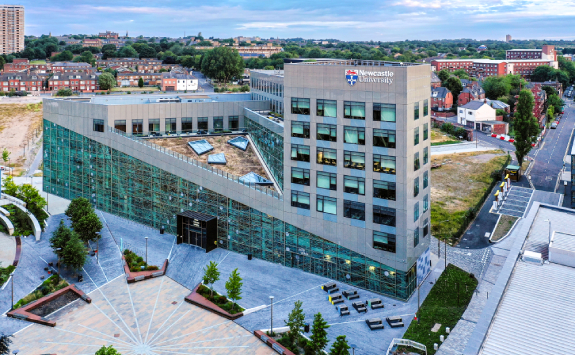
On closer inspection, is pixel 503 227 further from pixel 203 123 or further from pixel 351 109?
pixel 203 123

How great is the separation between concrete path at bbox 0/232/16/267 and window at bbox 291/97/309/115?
1491 inches

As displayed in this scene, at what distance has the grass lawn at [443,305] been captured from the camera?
48281 mm

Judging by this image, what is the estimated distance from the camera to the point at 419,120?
5534 centimetres

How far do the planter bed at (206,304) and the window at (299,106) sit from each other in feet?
71.6

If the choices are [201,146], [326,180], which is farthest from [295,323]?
[201,146]

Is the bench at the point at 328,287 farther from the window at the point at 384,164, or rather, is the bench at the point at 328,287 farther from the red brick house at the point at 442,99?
the red brick house at the point at 442,99

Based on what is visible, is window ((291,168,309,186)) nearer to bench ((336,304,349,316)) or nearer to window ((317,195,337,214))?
window ((317,195,337,214))

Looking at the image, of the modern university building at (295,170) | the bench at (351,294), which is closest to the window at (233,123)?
the modern university building at (295,170)

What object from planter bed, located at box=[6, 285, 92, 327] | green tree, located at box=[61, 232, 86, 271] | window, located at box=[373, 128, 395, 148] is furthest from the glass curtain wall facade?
planter bed, located at box=[6, 285, 92, 327]

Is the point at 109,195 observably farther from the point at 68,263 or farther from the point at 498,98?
the point at 498,98

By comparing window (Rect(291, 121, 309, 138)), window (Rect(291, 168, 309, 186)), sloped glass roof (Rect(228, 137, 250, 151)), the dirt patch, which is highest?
window (Rect(291, 121, 309, 138))

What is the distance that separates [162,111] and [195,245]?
24.2 m

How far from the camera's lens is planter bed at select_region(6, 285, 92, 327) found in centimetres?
5096

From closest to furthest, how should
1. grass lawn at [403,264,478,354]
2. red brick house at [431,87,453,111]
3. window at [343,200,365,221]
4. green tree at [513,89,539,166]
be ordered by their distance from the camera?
1. grass lawn at [403,264,478,354]
2. window at [343,200,365,221]
3. green tree at [513,89,539,166]
4. red brick house at [431,87,453,111]
